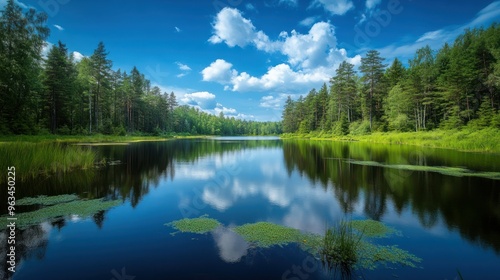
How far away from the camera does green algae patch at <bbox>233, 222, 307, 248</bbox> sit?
23.4 feet

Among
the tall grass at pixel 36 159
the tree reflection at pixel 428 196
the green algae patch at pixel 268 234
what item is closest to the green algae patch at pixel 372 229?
the tree reflection at pixel 428 196

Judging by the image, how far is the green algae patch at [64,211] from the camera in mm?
8242

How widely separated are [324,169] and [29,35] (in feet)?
127

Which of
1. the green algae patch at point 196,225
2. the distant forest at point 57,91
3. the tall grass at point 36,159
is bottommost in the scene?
the green algae patch at point 196,225

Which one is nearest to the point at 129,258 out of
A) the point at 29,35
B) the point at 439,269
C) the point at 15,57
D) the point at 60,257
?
the point at 60,257

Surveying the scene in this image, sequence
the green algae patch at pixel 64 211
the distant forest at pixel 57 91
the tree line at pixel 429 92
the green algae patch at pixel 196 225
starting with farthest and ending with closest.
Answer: the tree line at pixel 429 92 → the distant forest at pixel 57 91 → the green algae patch at pixel 64 211 → the green algae patch at pixel 196 225

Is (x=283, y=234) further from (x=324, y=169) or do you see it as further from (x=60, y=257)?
(x=324, y=169)

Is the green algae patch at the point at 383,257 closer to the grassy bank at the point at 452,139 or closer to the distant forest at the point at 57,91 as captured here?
the grassy bank at the point at 452,139

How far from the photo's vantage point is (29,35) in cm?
3006

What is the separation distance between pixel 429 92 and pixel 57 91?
233ft

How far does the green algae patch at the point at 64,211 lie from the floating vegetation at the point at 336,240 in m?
3.73

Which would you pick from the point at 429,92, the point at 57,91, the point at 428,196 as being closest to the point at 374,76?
the point at 429,92

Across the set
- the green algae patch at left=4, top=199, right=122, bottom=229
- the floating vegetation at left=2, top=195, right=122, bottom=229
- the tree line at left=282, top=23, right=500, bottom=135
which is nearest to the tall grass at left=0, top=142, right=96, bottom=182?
the floating vegetation at left=2, top=195, right=122, bottom=229

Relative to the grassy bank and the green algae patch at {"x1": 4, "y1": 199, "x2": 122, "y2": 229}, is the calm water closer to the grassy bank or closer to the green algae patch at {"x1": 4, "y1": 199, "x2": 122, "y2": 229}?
the green algae patch at {"x1": 4, "y1": 199, "x2": 122, "y2": 229}
